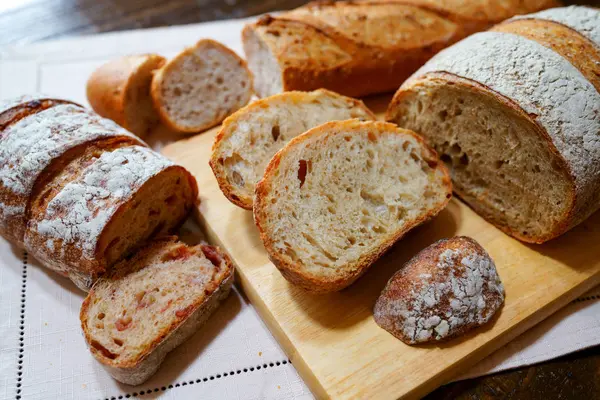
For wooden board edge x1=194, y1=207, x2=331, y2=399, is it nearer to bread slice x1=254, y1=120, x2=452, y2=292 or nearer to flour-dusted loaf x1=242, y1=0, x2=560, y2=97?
bread slice x1=254, y1=120, x2=452, y2=292

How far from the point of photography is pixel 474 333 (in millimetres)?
2008

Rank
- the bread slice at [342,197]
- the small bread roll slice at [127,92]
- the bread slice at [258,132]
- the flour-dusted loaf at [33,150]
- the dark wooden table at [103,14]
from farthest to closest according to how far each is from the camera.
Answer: the dark wooden table at [103,14], the small bread roll slice at [127,92], the bread slice at [258,132], the flour-dusted loaf at [33,150], the bread slice at [342,197]

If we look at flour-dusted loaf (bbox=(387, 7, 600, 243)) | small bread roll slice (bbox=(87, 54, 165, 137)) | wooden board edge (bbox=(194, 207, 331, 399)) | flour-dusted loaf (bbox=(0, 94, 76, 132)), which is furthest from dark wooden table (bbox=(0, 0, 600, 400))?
wooden board edge (bbox=(194, 207, 331, 399))

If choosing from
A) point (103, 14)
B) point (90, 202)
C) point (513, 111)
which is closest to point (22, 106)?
point (90, 202)

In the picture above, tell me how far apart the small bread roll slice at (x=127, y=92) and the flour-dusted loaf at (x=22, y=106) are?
0.38 m

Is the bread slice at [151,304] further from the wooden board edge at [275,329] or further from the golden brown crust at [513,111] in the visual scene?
the golden brown crust at [513,111]

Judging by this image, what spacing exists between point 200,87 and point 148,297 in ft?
4.48

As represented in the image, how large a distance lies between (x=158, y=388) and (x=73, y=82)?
2.21 m

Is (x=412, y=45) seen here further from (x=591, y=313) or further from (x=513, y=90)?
(x=591, y=313)

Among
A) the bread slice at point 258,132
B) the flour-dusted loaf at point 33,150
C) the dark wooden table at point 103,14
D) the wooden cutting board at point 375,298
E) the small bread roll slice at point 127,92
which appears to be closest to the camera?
the wooden cutting board at point 375,298

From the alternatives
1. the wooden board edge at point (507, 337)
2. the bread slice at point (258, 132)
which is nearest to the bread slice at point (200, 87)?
the bread slice at point (258, 132)

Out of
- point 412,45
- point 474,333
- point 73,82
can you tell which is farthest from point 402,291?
point 73,82

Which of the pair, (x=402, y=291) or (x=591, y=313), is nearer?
(x=402, y=291)

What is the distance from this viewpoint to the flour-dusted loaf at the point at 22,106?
2.38 m
